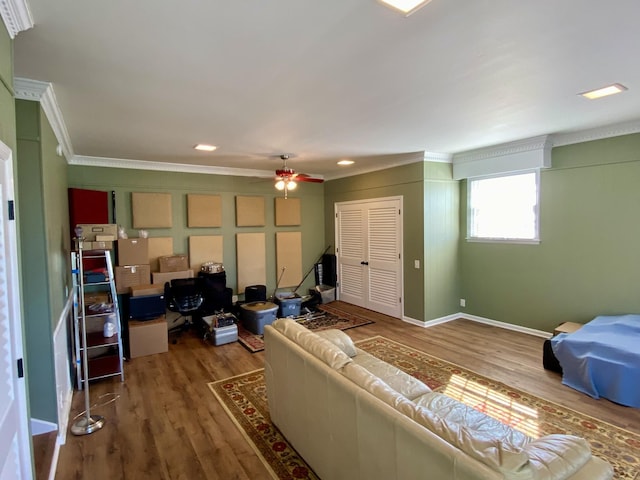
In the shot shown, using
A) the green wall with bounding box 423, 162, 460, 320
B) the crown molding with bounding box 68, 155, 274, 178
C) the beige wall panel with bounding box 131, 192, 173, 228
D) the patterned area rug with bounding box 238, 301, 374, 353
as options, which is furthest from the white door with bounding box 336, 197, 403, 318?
the beige wall panel with bounding box 131, 192, 173, 228

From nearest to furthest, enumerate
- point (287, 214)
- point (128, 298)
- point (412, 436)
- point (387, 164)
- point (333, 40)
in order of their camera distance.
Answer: point (412, 436) < point (333, 40) < point (128, 298) < point (387, 164) < point (287, 214)

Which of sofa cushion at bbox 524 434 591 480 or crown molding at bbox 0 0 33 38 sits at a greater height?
crown molding at bbox 0 0 33 38

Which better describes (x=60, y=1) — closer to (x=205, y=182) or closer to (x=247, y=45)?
(x=247, y=45)

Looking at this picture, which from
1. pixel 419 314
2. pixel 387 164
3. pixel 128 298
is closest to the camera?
pixel 128 298

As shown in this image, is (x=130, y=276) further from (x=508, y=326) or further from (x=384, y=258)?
(x=508, y=326)

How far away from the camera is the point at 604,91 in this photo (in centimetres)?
280

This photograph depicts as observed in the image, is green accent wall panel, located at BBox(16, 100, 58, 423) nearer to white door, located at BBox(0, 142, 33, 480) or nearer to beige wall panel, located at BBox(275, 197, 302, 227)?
white door, located at BBox(0, 142, 33, 480)

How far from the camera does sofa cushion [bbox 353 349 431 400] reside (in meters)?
2.43

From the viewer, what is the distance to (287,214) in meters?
6.83

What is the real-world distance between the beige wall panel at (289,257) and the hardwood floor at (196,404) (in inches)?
84.9

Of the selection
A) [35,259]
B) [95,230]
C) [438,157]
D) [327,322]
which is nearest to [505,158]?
[438,157]

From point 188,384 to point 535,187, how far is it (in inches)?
201

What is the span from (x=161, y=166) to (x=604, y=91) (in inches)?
220

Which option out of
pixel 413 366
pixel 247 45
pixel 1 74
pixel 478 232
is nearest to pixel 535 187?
pixel 478 232
